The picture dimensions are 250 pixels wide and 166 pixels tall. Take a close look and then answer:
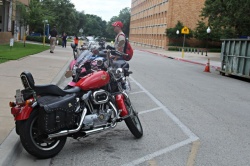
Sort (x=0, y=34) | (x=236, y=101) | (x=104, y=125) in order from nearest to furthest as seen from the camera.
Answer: (x=104, y=125)
(x=236, y=101)
(x=0, y=34)

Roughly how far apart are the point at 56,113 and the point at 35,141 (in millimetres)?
464

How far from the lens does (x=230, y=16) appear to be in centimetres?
3356

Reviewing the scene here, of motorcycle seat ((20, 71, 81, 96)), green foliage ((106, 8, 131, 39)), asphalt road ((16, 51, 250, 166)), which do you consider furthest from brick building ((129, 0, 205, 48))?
motorcycle seat ((20, 71, 81, 96))

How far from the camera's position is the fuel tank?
5.62 metres

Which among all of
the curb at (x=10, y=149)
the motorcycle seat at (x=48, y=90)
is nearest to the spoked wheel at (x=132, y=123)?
the motorcycle seat at (x=48, y=90)

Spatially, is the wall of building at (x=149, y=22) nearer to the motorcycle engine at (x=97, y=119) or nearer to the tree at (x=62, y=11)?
the tree at (x=62, y=11)

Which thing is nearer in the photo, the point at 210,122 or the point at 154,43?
the point at 210,122

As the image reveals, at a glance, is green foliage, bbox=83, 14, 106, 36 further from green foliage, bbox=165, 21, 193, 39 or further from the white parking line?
the white parking line

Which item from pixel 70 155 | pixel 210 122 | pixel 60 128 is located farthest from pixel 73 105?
pixel 210 122

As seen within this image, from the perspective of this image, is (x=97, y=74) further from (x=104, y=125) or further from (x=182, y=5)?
(x=182, y=5)

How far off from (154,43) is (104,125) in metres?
71.1

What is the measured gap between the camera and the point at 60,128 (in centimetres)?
515

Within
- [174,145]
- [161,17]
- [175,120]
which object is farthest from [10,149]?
[161,17]

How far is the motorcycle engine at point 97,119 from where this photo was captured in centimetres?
551
